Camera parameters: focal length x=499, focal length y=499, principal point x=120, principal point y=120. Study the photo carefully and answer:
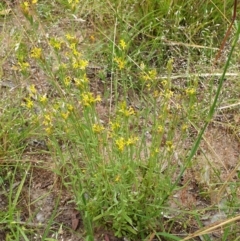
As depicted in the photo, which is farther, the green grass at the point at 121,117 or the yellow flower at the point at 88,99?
the green grass at the point at 121,117

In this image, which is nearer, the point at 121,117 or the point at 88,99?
the point at 88,99

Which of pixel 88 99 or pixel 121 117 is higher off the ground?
pixel 88 99

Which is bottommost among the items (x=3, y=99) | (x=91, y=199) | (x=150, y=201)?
(x=150, y=201)

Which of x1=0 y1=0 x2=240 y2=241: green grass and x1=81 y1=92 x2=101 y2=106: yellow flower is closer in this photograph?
x1=81 y1=92 x2=101 y2=106: yellow flower

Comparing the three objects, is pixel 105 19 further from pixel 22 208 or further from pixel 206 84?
pixel 22 208

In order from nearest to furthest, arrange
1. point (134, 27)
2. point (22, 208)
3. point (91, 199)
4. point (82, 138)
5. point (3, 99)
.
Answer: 1. point (82, 138)
2. point (91, 199)
3. point (22, 208)
4. point (3, 99)
5. point (134, 27)

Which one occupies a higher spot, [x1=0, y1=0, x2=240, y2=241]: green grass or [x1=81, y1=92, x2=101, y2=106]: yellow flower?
[x1=81, y1=92, x2=101, y2=106]: yellow flower

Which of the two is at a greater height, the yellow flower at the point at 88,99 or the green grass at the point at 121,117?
the yellow flower at the point at 88,99

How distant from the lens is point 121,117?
1579mm

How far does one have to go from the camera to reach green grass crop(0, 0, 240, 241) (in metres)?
1.47

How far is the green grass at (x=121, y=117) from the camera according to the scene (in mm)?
1474

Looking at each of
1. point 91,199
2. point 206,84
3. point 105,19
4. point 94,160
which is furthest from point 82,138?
point 105,19

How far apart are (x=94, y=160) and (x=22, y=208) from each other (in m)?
0.46

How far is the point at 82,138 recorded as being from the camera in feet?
4.77
